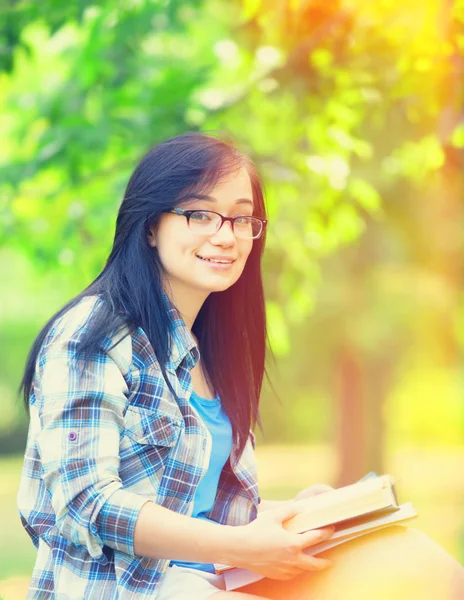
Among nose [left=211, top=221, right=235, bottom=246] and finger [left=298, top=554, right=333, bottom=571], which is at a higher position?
nose [left=211, top=221, right=235, bottom=246]

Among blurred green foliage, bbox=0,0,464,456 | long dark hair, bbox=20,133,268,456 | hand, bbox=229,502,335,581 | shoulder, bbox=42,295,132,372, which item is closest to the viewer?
hand, bbox=229,502,335,581

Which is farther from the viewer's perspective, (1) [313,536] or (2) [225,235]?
(2) [225,235]

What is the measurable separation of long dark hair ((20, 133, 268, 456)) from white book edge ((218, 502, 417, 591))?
1.28 ft

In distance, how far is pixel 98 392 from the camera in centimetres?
169

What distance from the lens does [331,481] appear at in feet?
35.8

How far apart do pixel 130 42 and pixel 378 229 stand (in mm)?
5205

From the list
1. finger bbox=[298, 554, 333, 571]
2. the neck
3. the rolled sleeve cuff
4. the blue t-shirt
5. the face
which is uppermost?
the face

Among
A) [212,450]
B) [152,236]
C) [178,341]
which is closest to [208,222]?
[152,236]

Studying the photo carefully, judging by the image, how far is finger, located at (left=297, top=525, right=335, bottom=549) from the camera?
164 cm

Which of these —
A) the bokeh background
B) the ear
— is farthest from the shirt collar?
the bokeh background

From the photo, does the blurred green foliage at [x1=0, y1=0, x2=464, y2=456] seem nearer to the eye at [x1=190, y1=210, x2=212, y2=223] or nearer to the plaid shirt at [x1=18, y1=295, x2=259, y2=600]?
the eye at [x1=190, y1=210, x2=212, y2=223]

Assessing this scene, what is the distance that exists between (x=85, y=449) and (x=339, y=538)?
0.53m

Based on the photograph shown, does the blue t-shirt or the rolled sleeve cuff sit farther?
the blue t-shirt

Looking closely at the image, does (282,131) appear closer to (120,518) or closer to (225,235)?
(225,235)
